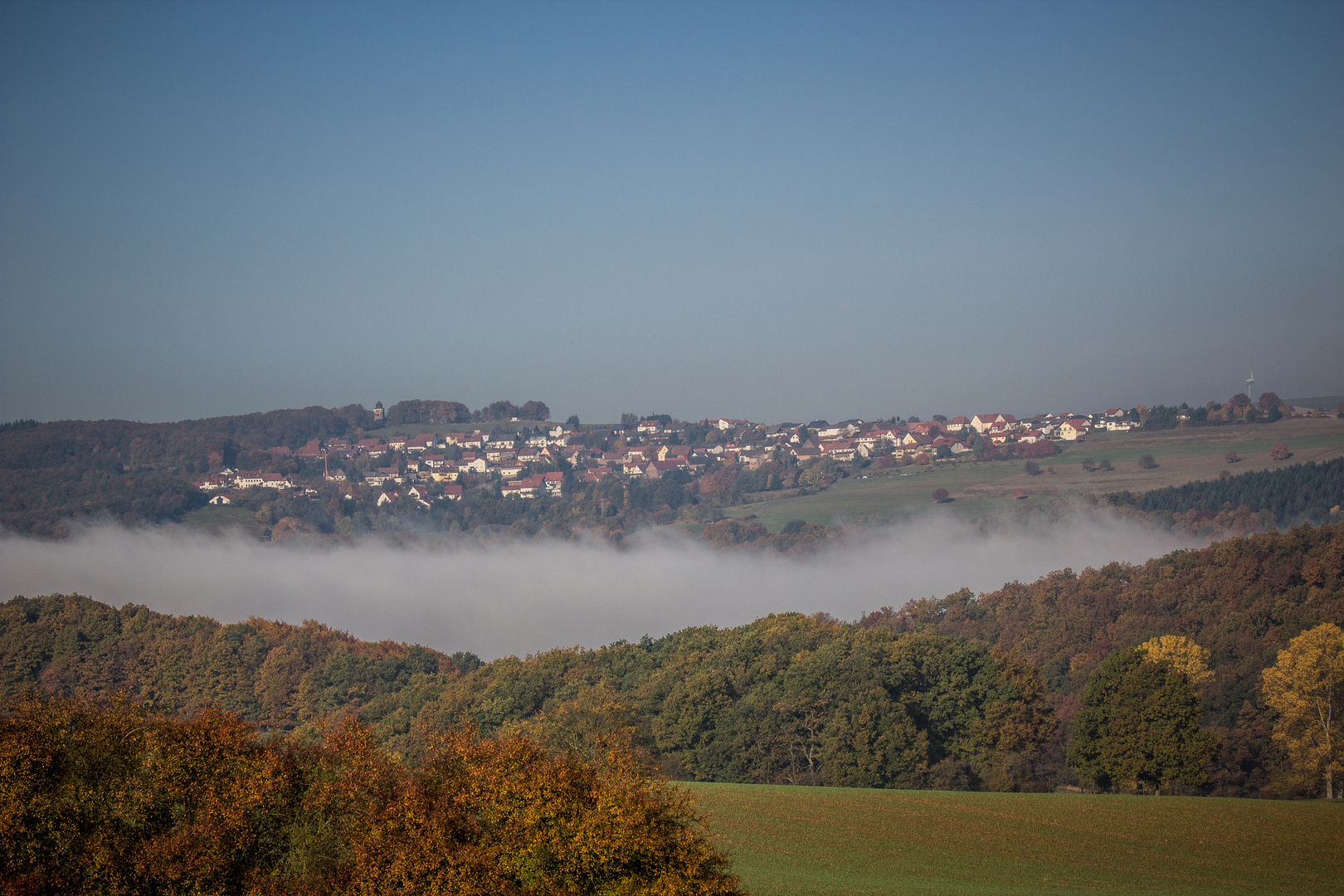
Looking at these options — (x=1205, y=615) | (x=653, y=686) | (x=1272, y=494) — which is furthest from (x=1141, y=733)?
(x=1272, y=494)

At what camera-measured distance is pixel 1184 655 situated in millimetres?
59625

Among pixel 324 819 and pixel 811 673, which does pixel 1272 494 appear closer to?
pixel 811 673

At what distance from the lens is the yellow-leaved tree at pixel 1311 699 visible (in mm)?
47125

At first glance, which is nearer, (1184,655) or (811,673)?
(811,673)

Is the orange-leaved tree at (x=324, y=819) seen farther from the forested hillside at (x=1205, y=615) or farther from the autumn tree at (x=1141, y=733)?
the forested hillside at (x=1205, y=615)

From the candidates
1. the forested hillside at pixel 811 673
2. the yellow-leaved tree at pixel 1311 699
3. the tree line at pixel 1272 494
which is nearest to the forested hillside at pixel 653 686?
the forested hillside at pixel 811 673

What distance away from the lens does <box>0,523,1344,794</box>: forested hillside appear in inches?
2079

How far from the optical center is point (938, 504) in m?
200

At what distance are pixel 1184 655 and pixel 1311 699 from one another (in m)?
10.5

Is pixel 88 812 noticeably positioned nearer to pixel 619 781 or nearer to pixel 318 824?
pixel 318 824

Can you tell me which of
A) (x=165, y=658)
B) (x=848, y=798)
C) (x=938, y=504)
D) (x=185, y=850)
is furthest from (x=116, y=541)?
(x=185, y=850)

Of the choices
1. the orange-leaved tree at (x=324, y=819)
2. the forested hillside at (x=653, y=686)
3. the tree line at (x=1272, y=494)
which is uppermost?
the orange-leaved tree at (x=324, y=819)

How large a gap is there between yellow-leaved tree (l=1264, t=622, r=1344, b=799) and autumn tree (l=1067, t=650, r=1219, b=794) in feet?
19.8

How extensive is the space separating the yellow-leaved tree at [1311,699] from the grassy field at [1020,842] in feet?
37.2
